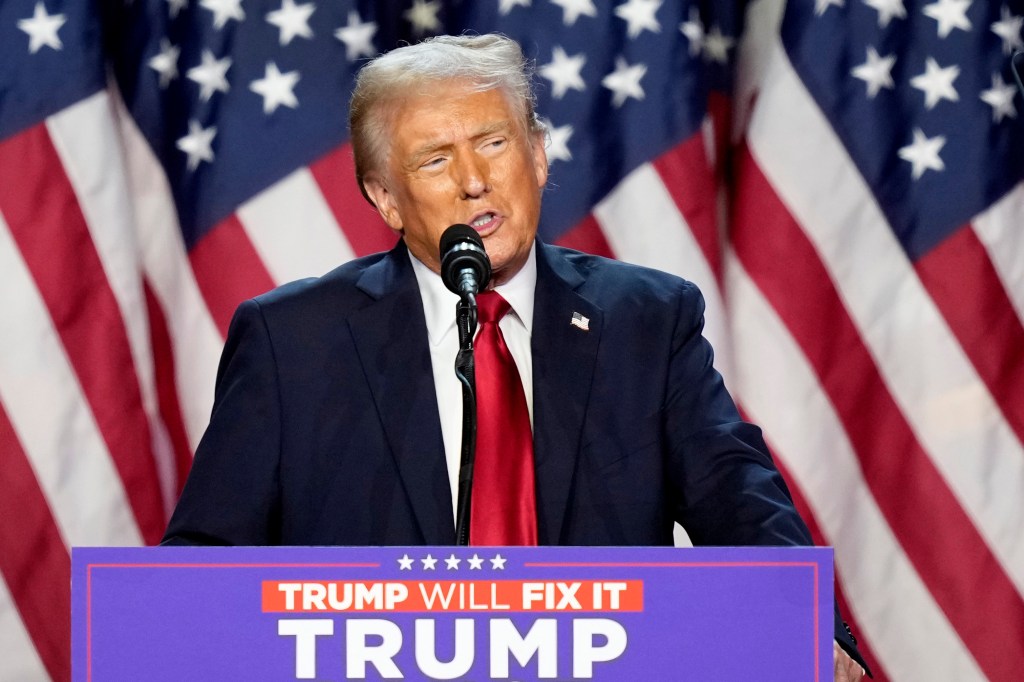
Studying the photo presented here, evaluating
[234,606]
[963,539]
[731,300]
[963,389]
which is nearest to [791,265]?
[731,300]

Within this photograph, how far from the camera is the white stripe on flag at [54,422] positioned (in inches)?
119

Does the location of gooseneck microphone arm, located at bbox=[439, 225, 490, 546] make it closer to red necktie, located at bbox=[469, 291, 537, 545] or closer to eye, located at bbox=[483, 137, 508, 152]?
red necktie, located at bbox=[469, 291, 537, 545]

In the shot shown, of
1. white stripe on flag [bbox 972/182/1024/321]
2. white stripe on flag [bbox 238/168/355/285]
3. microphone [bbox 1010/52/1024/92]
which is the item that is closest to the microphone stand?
microphone [bbox 1010/52/1024/92]

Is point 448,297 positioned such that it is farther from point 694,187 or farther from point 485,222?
point 694,187

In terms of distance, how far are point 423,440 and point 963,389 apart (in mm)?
1689

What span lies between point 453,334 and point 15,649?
1.59 meters

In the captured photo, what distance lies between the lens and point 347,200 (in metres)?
3.18

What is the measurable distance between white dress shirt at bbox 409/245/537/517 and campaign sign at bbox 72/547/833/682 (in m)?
0.65

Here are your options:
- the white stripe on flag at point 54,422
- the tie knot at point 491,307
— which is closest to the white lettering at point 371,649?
the tie knot at point 491,307

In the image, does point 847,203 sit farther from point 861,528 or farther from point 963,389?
point 861,528

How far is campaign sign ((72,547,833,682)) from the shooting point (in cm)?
132

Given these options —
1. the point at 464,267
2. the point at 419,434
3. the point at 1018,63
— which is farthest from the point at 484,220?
the point at 1018,63

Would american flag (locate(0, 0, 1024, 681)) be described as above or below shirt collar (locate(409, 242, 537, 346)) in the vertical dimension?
above

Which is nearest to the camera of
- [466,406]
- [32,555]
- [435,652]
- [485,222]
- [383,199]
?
[435,652]
